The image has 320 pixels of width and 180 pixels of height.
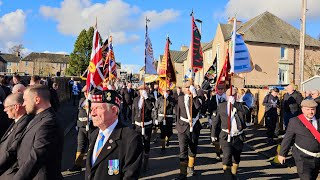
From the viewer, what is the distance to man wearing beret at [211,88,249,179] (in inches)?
266

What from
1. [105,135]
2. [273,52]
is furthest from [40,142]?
[273,52]

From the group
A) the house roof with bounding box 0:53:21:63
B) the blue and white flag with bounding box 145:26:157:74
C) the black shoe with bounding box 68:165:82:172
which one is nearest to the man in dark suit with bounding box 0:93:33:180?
the black shoe with bounding box 68:165:82:172

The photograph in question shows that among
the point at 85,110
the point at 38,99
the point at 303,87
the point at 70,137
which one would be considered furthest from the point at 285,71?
the point at 38,99

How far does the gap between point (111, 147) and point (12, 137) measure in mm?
1487

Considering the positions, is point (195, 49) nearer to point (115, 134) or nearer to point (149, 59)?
point (149, 59)

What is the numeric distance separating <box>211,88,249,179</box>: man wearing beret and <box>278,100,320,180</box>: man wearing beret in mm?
1347

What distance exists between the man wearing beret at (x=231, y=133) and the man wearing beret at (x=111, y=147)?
13.4 feet

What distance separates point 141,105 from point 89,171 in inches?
207

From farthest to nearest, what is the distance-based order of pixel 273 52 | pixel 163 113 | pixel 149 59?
pixel 273 52
pixel 149 59
pixel 163 113

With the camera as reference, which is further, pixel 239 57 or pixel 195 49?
pixel 195 49

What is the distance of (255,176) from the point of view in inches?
308

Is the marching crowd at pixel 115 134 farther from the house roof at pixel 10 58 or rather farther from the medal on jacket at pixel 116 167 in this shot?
the house roof at pixel 10 58

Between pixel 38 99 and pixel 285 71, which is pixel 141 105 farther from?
pixel 285 71

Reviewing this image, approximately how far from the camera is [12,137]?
3771 mm
